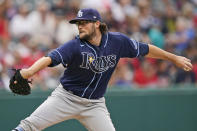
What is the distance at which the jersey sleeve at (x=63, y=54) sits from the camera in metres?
5.61

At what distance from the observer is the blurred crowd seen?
9.51m

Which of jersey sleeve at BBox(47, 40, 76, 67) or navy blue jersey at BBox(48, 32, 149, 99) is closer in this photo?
jersey sleeve at BBox(47, 40, 76, 67)

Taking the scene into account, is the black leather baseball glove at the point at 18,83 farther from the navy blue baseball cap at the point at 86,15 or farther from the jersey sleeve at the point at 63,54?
the navy blue baseball cap at the point at 86,15

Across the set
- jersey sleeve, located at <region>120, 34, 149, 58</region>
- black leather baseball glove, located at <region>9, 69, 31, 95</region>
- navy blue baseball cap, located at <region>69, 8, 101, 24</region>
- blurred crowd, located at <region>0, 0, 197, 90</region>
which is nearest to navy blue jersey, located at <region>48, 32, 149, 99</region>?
jersey sleeve, located at <region>120, 34, 149, 58</region>

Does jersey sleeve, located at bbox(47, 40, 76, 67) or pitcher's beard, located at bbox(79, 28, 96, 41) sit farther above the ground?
pitcher's beard, located at bbox(79, 28, 96, 41)

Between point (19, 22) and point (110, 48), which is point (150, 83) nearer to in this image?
point (19, 22)

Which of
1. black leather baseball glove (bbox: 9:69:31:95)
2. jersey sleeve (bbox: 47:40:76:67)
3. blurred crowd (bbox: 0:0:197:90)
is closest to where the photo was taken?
black leather baseball glove (bbox: 9:69:31:95)

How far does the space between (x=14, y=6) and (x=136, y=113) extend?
378 cm

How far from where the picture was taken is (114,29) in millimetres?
11039

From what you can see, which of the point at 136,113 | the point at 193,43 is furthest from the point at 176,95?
the point at 193,43

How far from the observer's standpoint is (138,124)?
8.70 meters

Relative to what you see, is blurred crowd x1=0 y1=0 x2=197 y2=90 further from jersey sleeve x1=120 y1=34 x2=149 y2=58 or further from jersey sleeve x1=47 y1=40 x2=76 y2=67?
jersey sleeve x1=47 y1=40 x2=76 y2=67

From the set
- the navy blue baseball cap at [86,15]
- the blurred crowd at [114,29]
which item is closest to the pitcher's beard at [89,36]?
the navy blue baseball cap at [86,15]

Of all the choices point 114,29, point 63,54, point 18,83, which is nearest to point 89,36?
point 63,54
